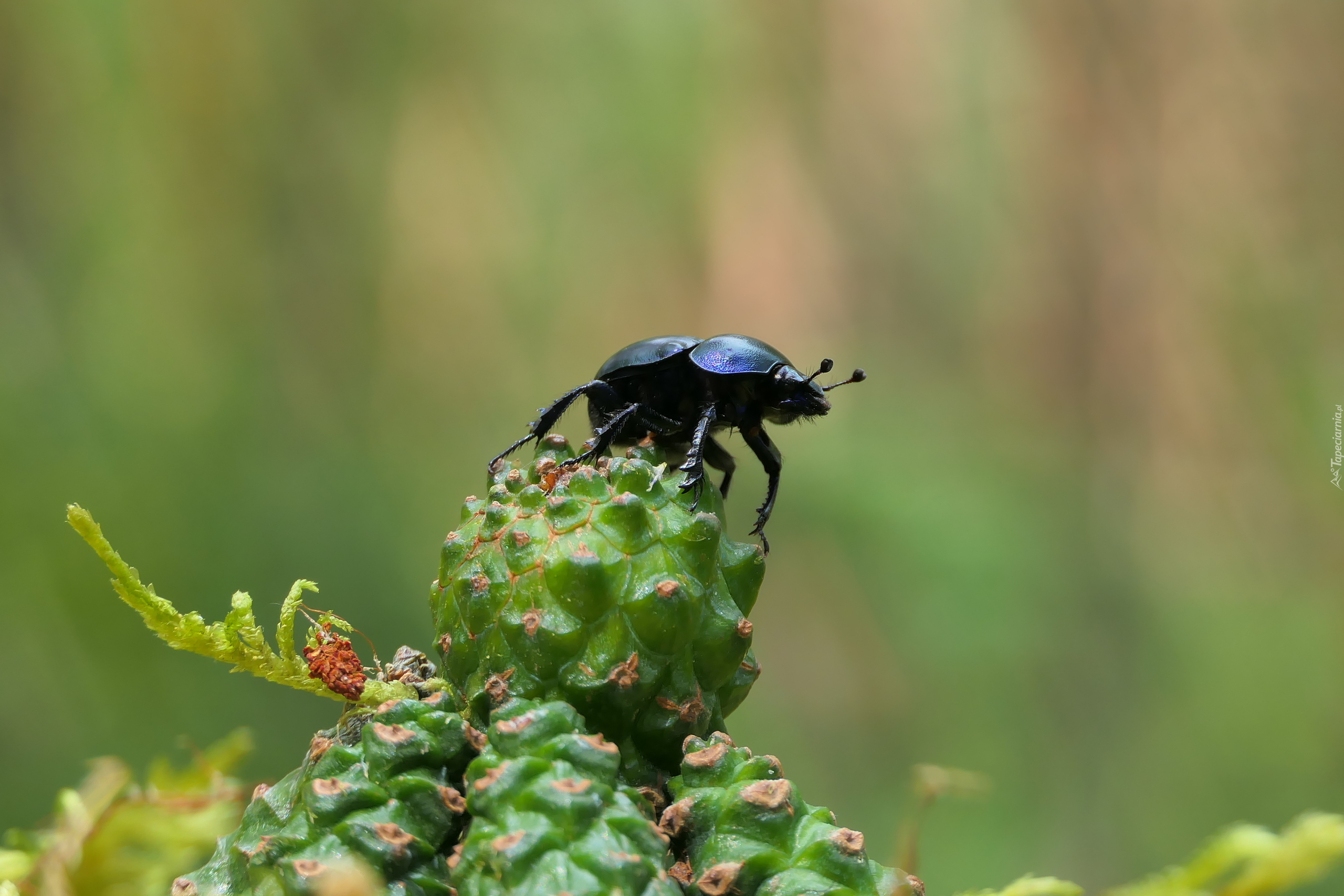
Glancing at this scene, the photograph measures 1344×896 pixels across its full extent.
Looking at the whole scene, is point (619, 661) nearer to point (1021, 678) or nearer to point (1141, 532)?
point (1021, 678)

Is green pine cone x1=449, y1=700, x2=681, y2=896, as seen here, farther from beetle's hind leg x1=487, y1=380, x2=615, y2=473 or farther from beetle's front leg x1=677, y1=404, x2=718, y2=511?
beetle's hind leg x1=487, y1=380, x2=615, y2=473

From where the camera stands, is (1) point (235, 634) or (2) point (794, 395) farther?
(2) point (794, 395)

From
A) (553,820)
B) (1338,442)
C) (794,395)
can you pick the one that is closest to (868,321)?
(1338,442)

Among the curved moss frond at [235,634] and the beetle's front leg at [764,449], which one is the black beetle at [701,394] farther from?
the curved moss frond at [235,634]

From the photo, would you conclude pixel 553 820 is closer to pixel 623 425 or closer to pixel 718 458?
pixel 623 425

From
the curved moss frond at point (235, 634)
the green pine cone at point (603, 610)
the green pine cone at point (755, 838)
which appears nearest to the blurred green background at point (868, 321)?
the curved moss frond at point (235, 634)

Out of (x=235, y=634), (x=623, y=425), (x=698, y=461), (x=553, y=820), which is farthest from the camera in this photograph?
(x=623, y=425)

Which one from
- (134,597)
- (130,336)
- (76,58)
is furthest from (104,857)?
(76,58)
